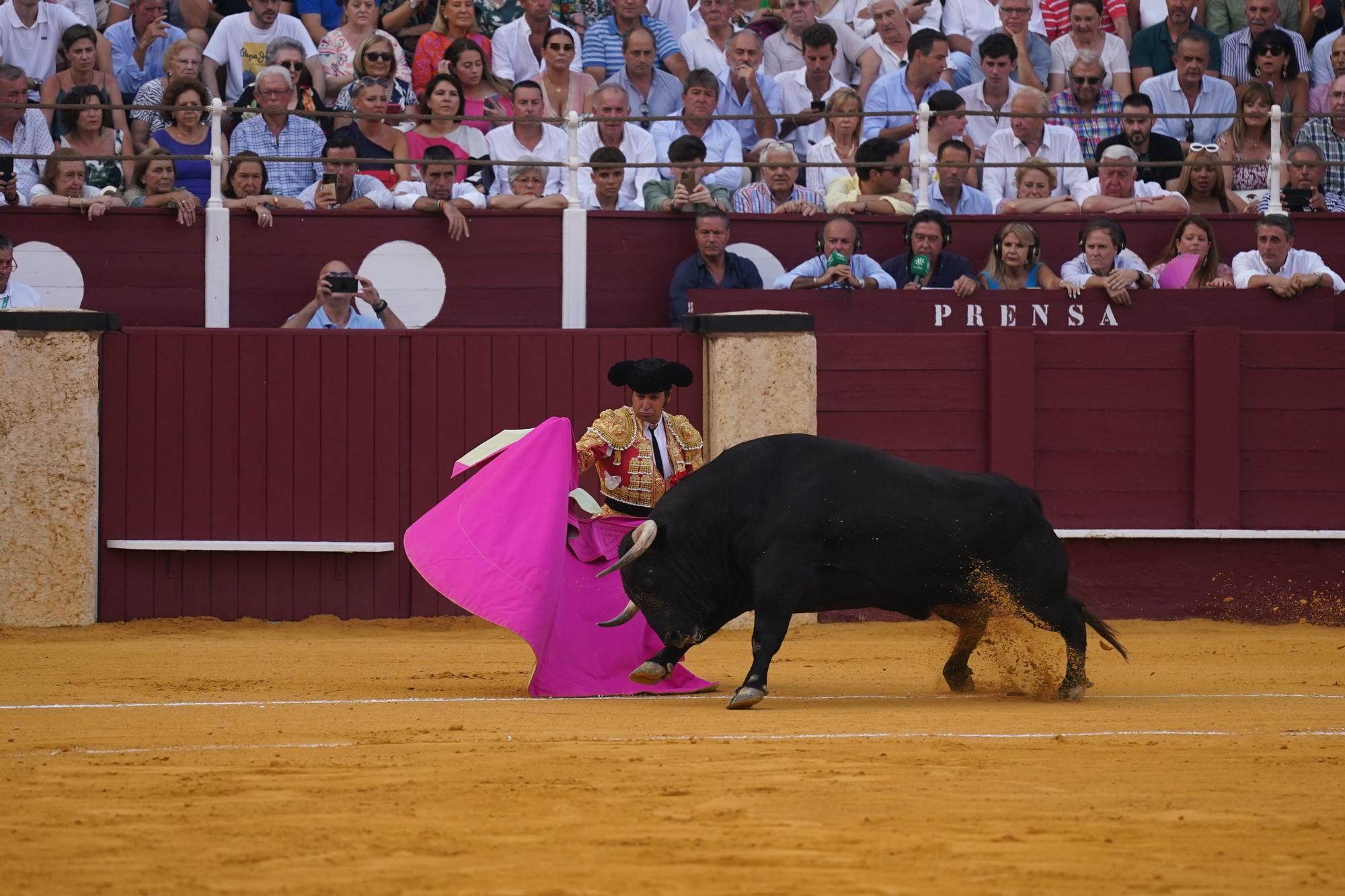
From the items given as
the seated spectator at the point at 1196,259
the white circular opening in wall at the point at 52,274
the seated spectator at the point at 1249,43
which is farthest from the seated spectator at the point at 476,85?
the seated spectator at the point at 1249,43

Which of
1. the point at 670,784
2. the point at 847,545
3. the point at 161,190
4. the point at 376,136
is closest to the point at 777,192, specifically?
the point at 376,136

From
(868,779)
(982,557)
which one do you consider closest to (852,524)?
(982,557)

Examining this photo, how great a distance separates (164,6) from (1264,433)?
23.2 feet

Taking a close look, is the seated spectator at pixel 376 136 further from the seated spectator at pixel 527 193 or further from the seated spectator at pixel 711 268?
the seated spectator at pixel 711 268

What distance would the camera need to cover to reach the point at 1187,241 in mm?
10383

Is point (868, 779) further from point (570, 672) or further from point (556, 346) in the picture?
point (556, 346)

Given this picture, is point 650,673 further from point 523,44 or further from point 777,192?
point 523,44

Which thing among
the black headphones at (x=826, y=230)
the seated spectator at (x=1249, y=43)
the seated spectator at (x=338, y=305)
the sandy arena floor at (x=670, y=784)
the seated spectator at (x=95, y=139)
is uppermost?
the seated spectator at (x=1249, y=43)

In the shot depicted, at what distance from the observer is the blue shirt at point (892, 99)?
434 inches

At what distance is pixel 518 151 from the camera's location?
1076 cm

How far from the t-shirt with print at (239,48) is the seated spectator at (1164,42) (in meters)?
5.35

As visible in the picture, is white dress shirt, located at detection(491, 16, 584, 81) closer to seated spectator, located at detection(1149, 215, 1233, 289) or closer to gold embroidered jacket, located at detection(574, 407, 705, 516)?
seated spectator, located at detection(1149, 215, 1233, 289)

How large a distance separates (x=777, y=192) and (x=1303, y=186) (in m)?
3.22

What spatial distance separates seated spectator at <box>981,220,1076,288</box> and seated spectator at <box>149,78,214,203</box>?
4.33 m
